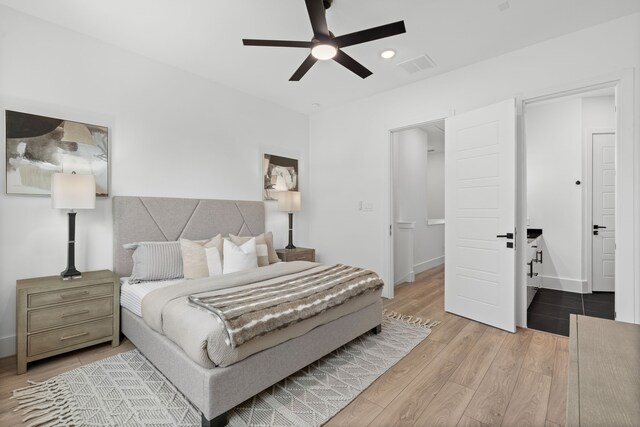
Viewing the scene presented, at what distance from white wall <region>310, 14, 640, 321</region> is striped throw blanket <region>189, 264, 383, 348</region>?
171cm

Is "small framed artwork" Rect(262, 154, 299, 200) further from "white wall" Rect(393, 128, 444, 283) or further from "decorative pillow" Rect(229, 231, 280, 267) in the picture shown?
"white wall" Rect(393, 128, 444, 283)

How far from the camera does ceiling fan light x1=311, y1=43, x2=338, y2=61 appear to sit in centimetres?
229

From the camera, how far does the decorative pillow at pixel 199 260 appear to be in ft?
9.30

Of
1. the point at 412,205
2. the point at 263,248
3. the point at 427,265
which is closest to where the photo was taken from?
the point at 263,248


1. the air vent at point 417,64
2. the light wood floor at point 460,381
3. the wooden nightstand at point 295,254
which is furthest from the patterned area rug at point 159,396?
the air vent at point 417,64

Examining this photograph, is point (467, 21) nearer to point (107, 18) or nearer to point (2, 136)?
point (107, 18)

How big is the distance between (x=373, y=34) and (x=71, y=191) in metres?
Result: 2.71

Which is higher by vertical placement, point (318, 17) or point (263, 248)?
point (318, 17)

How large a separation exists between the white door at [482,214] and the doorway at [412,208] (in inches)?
34.3

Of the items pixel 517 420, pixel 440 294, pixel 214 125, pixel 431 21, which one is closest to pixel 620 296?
pixel 517 420

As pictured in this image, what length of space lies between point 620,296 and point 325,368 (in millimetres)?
2605

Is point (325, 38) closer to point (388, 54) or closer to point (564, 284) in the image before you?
point (388, 54)

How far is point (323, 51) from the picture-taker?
2354 millimetres

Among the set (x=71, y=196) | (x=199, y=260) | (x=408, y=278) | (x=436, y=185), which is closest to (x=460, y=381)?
(x=199, y=260)
